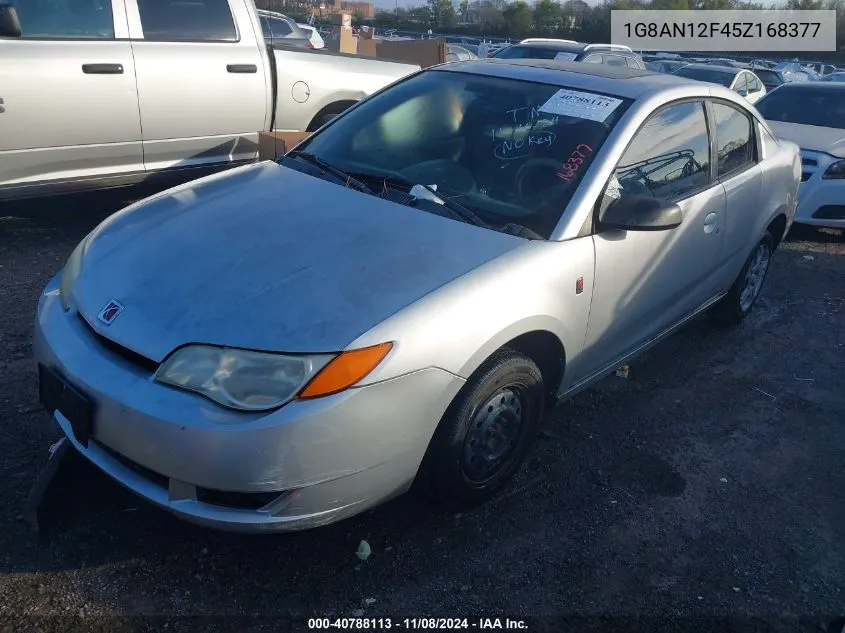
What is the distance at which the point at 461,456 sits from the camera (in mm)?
2730

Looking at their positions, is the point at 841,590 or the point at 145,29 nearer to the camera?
the point at 841,590

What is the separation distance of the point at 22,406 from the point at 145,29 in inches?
130

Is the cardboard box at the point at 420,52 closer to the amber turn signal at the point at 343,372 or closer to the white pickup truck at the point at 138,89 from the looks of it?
the white pickup truck at the point at 138,89

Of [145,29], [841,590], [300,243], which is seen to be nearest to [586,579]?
[841,590]

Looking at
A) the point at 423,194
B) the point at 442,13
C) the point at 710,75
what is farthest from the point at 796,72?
the point at 442,13

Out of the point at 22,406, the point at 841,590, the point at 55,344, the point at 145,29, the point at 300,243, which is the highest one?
the point at 145,29

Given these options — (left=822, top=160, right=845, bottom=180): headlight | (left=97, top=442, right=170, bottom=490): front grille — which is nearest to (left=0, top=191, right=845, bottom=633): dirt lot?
(left=97, top=442, right=170, bottom=490): front grille

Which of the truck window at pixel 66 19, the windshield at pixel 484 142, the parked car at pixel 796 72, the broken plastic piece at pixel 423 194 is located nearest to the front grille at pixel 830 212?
the windshield at pixel 484 142

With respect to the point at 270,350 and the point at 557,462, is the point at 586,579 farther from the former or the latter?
the point at 270,350

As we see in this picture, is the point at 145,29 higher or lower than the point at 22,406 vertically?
higher

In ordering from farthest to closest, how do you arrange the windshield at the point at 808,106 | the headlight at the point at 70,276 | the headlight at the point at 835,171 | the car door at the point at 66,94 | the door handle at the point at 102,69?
1. the windshield at the point at 808,106
2. the headlight at the point at 835,171
3. the door handle at the point at 102,69
4. the car door at the point at 66,94
5. the headlight at the point at 70,276

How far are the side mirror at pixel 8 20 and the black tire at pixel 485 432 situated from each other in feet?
13.5

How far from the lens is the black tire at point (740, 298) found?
473 centimetres

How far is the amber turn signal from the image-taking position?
2258mm
